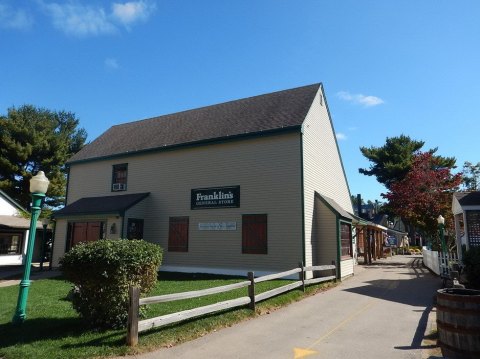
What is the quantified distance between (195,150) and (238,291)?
354 inches

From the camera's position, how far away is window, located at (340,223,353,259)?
17744 millimetres

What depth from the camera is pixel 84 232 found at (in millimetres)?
20328

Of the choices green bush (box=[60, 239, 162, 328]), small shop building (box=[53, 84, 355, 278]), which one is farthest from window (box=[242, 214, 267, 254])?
green bush (box=[60, 239, 162, 328])

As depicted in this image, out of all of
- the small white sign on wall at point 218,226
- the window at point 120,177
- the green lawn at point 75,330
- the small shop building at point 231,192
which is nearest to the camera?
the green lawn at point 75,330

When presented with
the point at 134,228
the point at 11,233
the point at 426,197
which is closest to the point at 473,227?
the point at 426,197

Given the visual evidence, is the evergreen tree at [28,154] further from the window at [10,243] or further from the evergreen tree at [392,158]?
the evergreen tree at [392,158]

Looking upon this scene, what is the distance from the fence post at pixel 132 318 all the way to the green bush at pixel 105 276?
629mm

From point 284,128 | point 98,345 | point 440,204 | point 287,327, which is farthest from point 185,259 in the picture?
point 440,204

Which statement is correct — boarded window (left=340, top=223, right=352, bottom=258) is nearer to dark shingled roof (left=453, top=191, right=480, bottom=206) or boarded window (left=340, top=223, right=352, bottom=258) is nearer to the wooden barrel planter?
dark shingled roof (left=453, top=191, right=480, bottom=206)

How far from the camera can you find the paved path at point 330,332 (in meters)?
6.53

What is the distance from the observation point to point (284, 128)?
16.4 meters

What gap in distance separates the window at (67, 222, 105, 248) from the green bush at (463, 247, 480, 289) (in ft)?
54.0

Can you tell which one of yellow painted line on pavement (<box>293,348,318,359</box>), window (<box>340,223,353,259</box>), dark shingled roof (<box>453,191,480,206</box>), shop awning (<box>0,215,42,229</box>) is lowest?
yellow painted line on pavement (<box>293,348,318,359</box>)

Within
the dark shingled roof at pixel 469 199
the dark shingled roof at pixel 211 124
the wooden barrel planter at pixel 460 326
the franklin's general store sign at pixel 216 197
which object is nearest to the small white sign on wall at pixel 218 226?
the franklin's general store sign at pixel 216 197
